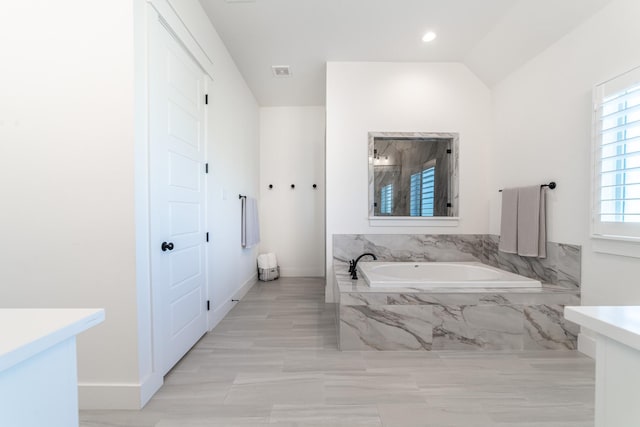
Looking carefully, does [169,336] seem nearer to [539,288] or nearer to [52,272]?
[52,272]

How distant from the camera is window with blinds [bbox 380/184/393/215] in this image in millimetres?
3077

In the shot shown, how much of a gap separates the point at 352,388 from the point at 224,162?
84.6 inches

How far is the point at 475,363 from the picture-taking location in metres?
1.84

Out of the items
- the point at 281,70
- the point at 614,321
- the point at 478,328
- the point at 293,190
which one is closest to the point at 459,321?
the point at 478,328

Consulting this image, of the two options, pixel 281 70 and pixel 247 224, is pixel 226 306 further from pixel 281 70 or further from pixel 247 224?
pixel 281 70

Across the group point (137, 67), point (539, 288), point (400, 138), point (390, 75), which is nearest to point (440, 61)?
point (390, 75)

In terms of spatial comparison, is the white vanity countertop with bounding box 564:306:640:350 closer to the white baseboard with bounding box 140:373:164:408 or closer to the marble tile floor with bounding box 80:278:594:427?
the marble tile floor with bounding box 80:278:594:427

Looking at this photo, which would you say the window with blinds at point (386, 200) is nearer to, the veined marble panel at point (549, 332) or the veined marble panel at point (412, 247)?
the veined marble panel at point (412, 247)

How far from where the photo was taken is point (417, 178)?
10.2 ft

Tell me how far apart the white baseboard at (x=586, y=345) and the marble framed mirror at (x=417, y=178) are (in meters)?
1.44

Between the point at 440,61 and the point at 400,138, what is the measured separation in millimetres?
925

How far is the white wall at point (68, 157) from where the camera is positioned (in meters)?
1.35

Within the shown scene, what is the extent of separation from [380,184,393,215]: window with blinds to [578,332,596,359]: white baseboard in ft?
5.90

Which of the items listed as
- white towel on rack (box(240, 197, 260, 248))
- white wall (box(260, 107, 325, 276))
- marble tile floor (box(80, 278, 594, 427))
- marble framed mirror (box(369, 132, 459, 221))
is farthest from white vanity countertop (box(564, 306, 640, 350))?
white wall (box(260, 107, 325, 276))
